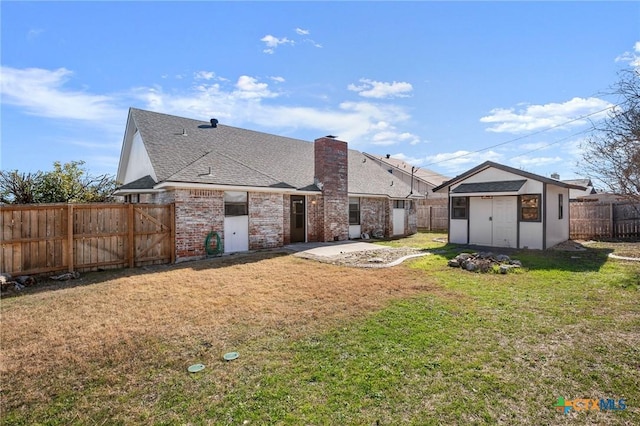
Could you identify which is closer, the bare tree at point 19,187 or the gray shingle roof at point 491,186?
the bare tree at point 19,187

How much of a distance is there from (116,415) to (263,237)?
32.6 feet

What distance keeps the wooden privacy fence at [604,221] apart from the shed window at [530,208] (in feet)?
20.0

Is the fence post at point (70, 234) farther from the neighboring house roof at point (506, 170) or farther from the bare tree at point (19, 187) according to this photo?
the neighboring house roof at point (506, 170)

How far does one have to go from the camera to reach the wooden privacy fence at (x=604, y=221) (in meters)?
15.5

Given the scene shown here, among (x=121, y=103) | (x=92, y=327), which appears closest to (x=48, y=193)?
(x=121, y=103)

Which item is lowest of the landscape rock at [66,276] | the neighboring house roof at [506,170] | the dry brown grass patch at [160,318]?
the dry brown grass patch at [160,318]

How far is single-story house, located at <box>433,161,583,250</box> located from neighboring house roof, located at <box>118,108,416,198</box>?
15.2 feet

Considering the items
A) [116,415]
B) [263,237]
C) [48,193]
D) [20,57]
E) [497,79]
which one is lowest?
[116,415]

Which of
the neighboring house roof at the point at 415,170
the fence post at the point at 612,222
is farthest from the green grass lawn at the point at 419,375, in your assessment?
the neighboring house roof at the point at 415,170

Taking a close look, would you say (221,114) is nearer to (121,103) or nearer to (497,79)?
(121,103)

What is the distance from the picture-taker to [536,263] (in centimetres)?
954

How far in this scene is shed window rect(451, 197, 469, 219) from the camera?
14.3 meters

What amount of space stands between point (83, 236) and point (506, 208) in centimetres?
1534

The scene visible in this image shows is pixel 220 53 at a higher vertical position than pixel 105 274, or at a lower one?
higher
